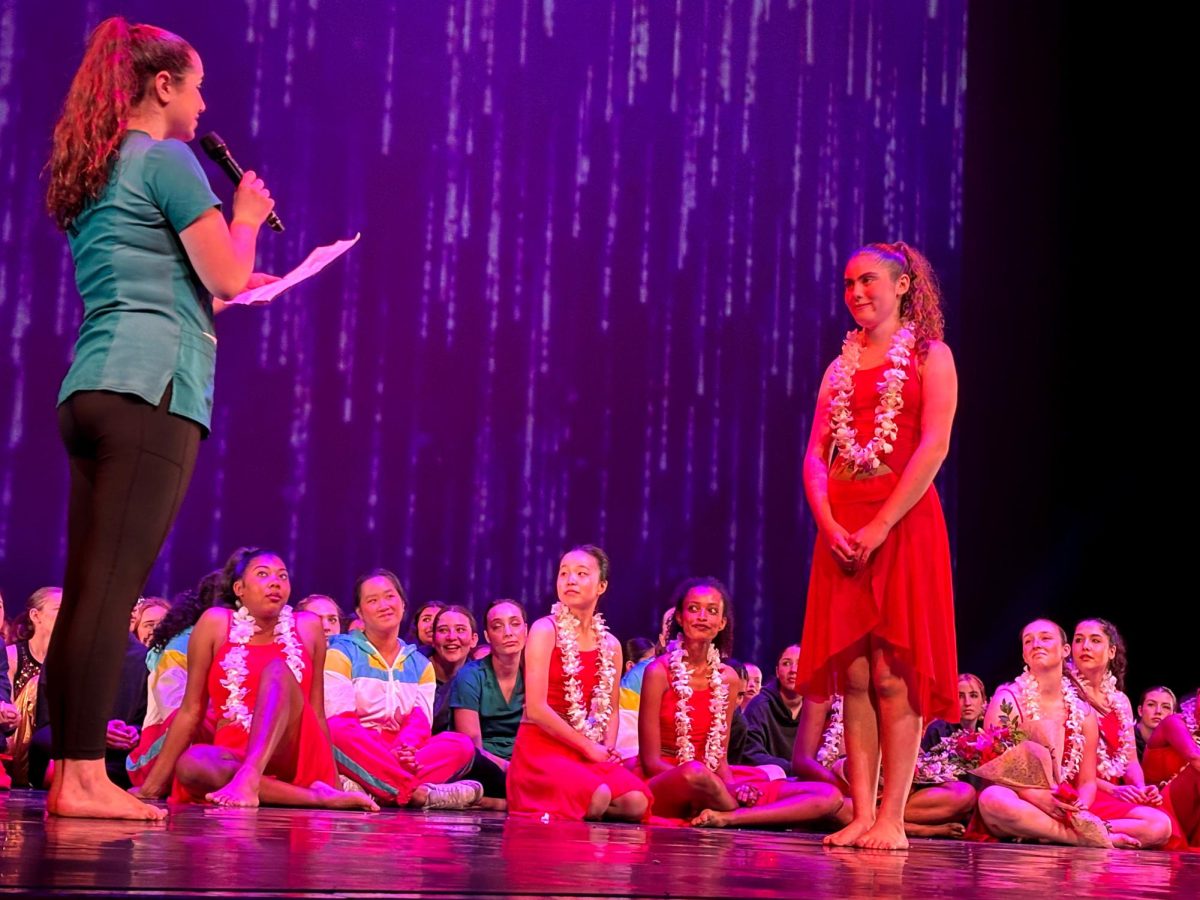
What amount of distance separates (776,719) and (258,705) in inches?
97.5

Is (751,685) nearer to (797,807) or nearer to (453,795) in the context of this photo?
(797,807)

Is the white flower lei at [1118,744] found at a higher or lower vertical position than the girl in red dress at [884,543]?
lower

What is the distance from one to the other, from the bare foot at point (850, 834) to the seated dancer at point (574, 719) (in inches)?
56.7

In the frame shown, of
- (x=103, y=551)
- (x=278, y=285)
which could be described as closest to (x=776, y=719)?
(x=278, y=285)

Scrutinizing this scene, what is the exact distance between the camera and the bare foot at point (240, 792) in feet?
11.1

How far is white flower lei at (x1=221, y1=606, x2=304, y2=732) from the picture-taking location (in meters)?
3.92

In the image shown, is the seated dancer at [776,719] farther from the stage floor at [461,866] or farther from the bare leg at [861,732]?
the stage floor at [461,866]

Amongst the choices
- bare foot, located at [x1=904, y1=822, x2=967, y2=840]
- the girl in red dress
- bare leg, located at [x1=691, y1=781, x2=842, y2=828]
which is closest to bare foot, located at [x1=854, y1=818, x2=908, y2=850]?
the girl in red dress

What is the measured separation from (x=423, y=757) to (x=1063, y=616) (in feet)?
13.6

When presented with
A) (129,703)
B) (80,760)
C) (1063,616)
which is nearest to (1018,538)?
(1063,616)

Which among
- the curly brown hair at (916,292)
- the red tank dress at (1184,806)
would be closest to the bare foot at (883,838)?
the curly brown hair at (916,292)

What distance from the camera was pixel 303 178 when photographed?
6430 millimetres

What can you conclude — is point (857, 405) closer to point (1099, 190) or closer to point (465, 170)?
point (465, 170)

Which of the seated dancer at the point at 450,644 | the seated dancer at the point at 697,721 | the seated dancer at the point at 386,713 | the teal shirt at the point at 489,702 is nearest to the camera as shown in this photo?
the seated dancer at the point at 697,721
